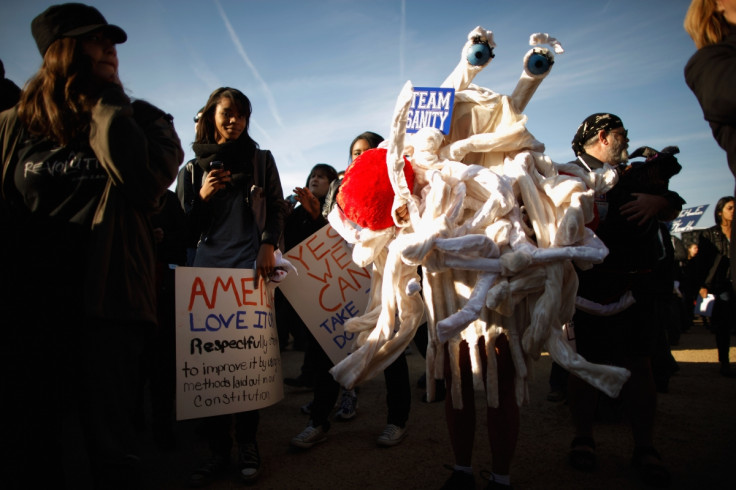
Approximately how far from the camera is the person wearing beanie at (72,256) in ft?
5.39

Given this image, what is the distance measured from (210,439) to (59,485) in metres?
0.91

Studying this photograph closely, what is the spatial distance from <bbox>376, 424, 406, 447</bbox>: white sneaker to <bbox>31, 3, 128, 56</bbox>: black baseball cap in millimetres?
2603

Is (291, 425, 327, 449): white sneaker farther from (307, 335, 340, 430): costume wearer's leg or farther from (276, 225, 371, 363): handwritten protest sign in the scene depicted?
(276, 225, 371, 363): handwritten protest sign

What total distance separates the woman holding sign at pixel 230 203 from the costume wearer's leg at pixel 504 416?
1318 millimetres

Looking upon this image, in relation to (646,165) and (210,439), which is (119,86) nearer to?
(210,439)

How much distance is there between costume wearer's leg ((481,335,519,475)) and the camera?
78.4 inches

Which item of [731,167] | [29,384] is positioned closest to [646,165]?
[731,167]

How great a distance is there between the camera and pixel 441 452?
2781 millimetres

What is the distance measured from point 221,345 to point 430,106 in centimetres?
166

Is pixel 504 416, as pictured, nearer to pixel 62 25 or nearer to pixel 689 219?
pixel 62 25

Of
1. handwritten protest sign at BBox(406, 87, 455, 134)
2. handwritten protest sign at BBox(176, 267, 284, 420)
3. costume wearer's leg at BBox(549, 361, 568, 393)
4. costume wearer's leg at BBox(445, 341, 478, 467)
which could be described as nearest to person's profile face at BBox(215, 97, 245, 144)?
handwritten protest sign at BBox(176, 267, 284, 420)

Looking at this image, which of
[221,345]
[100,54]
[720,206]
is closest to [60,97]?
[100,54]

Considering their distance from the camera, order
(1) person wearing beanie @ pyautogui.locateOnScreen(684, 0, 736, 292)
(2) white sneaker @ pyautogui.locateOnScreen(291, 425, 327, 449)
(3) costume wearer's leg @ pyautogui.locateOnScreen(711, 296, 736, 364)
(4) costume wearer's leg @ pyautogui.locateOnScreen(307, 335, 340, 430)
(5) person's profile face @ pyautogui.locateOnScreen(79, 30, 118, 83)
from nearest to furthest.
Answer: (1) person wearing beanie @ pyautogui.locateOnScreen(684, 0, 736, 292) < (5) person's profile face @ pyautogui.locateOnScreen(79, 30, 118, 83) < (2) white sneaker @ pyautogui.locateOnScreen(291, 425, 327, 449) < (4) costume wearer's leg @ pyautogui.locateOnScreen(307, 335, 340, 430) < (3) costume wearer's leg @ pyautogui.locateOnScreen(711, 296, 736, 364)

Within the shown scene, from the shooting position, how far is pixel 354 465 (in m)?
2.64
